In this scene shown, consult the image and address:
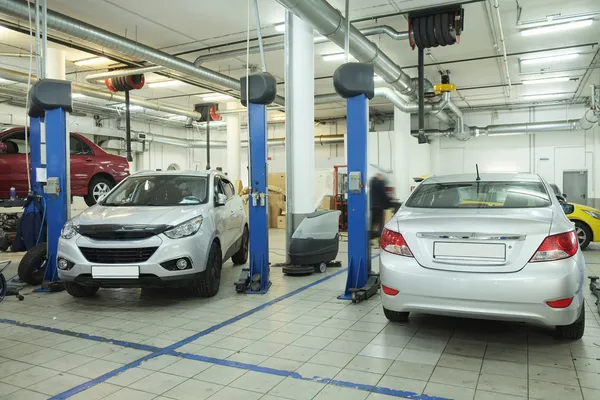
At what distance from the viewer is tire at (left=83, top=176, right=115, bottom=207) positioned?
9320 millimetres

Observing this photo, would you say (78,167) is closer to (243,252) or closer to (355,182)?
(243,252)

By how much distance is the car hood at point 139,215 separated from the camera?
482cm

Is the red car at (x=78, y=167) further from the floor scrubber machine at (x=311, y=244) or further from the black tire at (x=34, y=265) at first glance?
the floor scrubber machine at (x=311, y=244)

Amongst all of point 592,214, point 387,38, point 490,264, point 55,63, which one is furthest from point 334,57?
point 490,264

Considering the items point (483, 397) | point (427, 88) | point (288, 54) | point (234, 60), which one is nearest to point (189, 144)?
point (234, 60)

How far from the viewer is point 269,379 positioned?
10.0 ft

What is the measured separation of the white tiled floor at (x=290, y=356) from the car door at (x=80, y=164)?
14.5ft

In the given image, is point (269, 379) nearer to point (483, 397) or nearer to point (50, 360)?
point (483, 397)

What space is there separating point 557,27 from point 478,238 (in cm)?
805

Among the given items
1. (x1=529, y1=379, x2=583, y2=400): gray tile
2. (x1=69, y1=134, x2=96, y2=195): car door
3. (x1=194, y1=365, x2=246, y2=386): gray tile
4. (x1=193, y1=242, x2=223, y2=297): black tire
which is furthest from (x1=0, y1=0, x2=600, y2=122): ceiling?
(x1=529, y1=379, x2=583, y2=400): gray tile

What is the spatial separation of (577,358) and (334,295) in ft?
8.98

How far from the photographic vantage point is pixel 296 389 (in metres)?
2.90

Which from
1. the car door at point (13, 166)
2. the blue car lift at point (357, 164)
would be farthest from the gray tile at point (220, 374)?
the car door at point (13, 166)

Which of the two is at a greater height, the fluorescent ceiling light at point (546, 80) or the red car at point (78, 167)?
the fluorescent ceiling light at point (546, 80)
